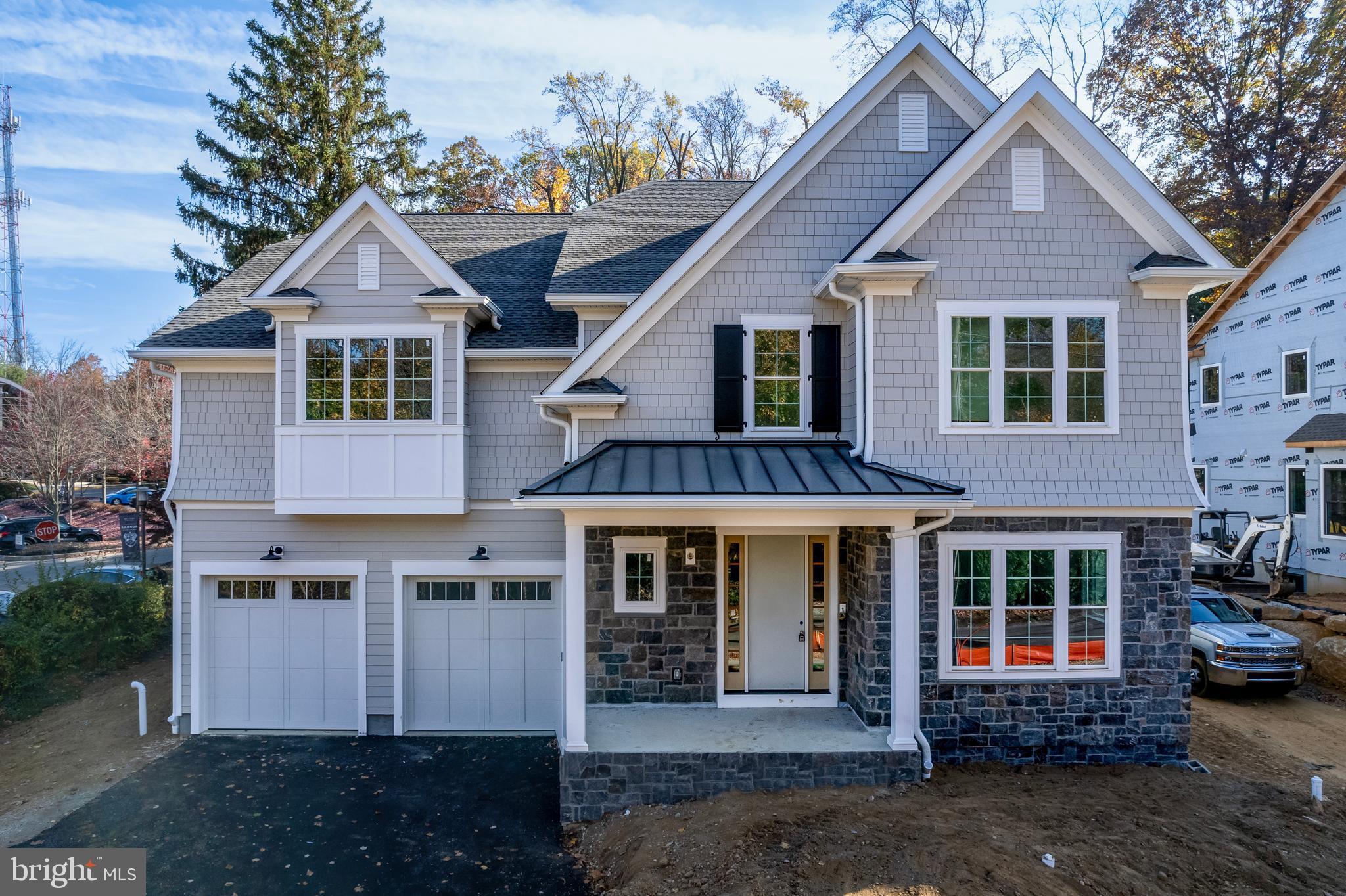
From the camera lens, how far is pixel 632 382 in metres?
8.62

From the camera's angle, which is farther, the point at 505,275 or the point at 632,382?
the point at 505,275

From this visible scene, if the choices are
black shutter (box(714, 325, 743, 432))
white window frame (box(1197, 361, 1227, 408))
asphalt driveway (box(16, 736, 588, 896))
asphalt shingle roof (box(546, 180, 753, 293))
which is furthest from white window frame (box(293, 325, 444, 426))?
white window frame (box(1197, 361, 1227, 408))

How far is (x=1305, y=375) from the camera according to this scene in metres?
16.5

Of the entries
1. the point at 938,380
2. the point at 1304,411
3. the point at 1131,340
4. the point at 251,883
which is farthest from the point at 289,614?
the point at 1304,411

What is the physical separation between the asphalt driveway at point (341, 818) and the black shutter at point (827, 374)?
5512 mm

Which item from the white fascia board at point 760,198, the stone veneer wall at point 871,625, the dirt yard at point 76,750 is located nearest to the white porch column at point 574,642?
the white fascia board at point 760,198

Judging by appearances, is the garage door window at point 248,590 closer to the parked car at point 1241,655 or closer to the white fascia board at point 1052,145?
the white fascia board at point 1052,145

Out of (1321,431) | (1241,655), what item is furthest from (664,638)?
(1321,431)

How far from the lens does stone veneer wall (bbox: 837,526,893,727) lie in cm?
758

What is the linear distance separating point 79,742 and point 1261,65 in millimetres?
33407

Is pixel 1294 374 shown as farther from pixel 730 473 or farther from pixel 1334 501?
pixel 730 473

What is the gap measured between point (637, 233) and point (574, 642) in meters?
6.73

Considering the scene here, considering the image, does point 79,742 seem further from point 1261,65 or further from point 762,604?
point 1261,65

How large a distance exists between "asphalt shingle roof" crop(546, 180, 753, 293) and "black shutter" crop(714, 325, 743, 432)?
1.49m
